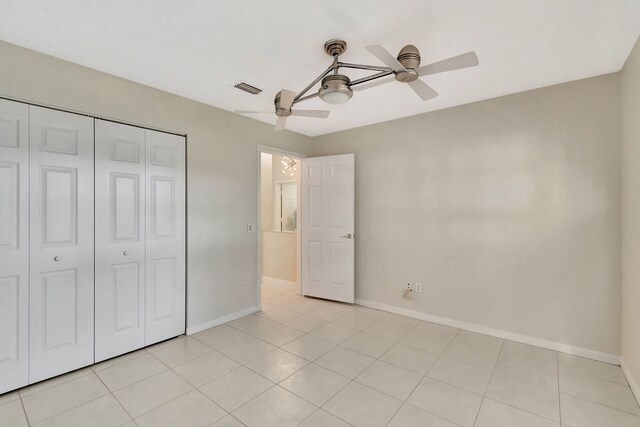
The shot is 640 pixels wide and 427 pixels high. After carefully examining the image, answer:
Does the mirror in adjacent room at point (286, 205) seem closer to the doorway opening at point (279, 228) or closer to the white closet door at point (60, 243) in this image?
the doorway opening at point (279, 228)

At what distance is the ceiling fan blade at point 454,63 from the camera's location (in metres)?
1.63

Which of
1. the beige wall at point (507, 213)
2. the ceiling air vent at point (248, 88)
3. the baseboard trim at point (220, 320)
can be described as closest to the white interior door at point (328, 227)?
the beige wall at point (507, 213)

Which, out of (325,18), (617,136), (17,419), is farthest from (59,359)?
(617,136)

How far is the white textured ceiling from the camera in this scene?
1.76 meters

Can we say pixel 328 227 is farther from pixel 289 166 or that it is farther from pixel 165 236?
pixel 165 236

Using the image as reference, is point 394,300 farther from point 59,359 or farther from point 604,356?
point 59,359

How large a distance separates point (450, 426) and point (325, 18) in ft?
8.73

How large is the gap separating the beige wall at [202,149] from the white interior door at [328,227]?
28.8 inches

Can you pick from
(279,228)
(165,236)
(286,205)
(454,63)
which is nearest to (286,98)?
(454,63)

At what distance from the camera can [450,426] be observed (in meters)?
1.83

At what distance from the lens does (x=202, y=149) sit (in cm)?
329

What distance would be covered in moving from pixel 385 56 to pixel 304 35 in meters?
0.68

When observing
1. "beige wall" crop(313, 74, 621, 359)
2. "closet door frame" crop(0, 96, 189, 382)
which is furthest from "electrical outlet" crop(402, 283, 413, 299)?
"closet door frame" crop(0, 96, 189, 382)

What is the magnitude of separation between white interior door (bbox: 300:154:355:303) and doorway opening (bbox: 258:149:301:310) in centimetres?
20
